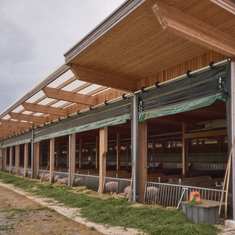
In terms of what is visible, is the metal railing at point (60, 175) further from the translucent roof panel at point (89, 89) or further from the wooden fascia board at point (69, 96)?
the translucent roof panel at point (89, 89)

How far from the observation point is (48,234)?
19.8ft

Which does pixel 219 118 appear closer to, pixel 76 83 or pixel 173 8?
pixel 76 83

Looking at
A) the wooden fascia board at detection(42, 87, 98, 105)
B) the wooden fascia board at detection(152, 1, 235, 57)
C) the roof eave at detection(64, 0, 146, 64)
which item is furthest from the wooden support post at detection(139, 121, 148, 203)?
the wooden fascia board at detection(152, 1, 235, 57)

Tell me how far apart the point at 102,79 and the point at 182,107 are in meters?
3.11

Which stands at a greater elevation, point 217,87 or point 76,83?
point 76,83

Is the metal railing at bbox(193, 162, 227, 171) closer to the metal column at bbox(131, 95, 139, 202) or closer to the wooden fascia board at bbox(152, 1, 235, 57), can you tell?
the metal column at bbox(131, 95, 139, 202)

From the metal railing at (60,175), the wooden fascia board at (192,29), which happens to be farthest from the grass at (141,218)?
the metal railing at (60,175)

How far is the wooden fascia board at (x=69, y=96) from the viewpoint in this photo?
38.8 feet

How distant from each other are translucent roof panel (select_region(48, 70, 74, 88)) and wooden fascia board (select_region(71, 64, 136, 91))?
85cm

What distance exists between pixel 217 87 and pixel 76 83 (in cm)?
585

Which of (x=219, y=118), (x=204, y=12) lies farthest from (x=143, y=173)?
(x=219, y=118)

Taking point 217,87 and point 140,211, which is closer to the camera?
point 217,87

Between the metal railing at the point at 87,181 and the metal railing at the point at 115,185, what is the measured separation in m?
1.08

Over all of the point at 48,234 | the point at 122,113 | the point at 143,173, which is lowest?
the point at 48,234
